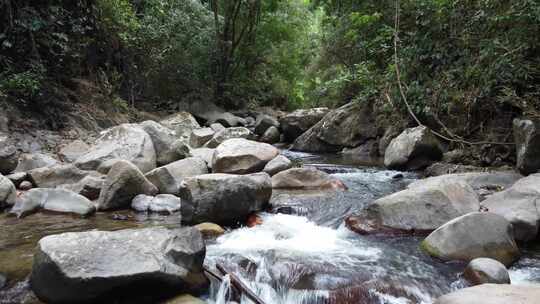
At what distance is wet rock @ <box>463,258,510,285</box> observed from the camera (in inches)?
117

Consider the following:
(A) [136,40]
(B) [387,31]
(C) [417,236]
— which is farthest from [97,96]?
(C) [417,236]

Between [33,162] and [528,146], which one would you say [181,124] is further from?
[528,146]

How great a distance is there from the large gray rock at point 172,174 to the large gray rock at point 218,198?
45.2 inches

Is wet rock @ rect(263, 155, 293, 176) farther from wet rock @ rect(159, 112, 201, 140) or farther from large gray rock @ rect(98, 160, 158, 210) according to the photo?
wet rock @ rect(159, 112, 201, 140)

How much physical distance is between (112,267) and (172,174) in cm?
330

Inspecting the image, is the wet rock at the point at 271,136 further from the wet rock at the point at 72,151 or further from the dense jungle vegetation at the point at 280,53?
the wet rock at the point at 72,151

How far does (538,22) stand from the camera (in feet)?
16.7

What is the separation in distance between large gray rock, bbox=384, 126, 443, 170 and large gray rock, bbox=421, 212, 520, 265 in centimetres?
394

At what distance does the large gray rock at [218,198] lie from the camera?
14.8ft

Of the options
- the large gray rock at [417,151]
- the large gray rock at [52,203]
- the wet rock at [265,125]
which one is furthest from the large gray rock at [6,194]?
the wet rock at [265,125]

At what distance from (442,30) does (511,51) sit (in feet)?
7.43

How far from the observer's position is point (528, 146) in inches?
205

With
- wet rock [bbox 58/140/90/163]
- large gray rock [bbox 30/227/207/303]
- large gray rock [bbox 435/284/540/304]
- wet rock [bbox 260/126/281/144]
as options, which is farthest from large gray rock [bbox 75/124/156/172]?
wet rock [bbox 260/126/281/144]

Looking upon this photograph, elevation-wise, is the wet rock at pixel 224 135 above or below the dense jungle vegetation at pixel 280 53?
below
